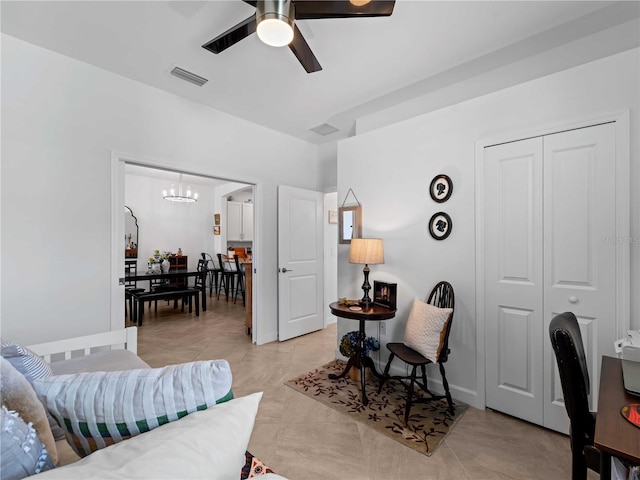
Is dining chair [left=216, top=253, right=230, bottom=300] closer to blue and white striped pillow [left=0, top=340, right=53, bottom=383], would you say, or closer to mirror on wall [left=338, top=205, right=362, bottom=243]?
mirror on wall [left=338, top=205, right=362, bottom=243]

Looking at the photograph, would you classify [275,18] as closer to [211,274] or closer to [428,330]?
[428,330]

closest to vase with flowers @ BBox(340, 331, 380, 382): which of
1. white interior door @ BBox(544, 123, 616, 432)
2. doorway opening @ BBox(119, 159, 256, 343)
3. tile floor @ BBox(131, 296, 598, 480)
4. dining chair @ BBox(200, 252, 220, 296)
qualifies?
tile floor @ BBox(131, 296, 598, 480)

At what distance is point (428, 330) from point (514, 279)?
764mm

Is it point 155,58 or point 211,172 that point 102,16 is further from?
point 211,172

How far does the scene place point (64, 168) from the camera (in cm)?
245

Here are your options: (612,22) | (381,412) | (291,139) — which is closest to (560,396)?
(381,412)

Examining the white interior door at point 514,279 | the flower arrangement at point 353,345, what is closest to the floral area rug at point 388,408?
the flower arrangement at point 353,345

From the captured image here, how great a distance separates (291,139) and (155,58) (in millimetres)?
2035

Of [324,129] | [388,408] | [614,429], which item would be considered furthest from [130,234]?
[614,429]

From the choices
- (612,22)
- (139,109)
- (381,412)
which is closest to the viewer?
(612,22)

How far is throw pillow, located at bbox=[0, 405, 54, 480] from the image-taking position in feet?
1.89

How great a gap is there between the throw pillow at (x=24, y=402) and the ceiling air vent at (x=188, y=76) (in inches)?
106

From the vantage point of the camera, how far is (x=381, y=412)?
235 cm

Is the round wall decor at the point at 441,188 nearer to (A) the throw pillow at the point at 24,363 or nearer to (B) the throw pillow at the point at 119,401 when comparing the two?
(B) the throw pillow at the point at 119,401
